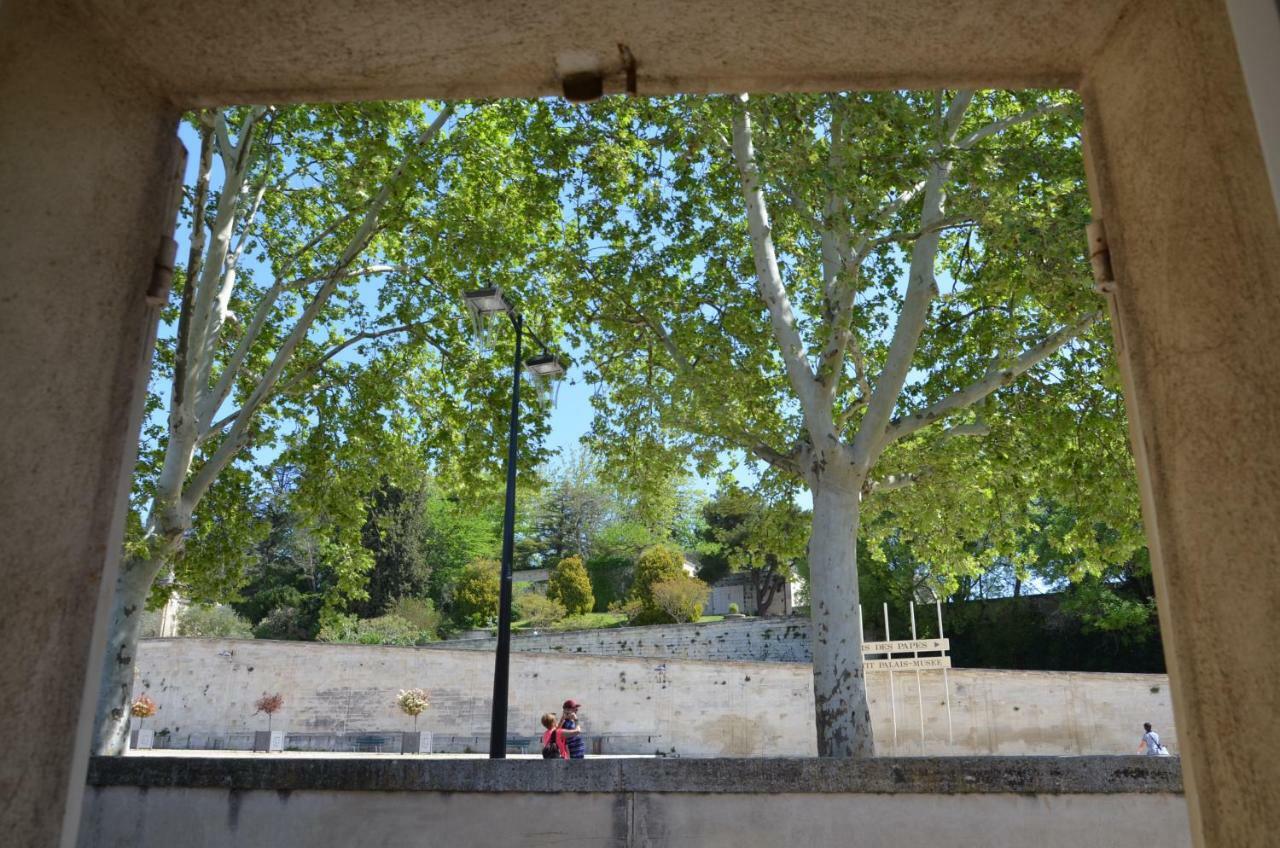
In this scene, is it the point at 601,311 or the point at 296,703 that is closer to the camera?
the point at 601,311

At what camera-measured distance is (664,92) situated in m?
2.61

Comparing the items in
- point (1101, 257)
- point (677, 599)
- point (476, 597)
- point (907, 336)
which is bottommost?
point (1101, 257)

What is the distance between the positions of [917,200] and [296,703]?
22.3 meters

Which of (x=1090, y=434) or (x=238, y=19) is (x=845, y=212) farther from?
(x=238, y=19)

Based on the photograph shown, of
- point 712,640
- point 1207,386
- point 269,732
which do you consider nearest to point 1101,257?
point 1207,386

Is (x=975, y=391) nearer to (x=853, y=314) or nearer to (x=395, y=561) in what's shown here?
(x=853, y=314)

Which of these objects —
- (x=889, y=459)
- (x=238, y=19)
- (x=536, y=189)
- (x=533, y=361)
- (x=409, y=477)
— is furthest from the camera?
(x=409, y=477)

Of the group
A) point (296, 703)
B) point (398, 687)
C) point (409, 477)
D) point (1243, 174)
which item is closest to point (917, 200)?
point (409, 477)

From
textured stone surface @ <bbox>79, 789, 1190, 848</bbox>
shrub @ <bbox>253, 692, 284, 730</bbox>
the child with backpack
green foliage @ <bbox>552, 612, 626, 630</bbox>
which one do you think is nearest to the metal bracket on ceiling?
textured stone surface @ <bbox>79, 789, 1190, 848</bbox>

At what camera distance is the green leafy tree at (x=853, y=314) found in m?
10.3

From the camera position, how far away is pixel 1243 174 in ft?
6.36

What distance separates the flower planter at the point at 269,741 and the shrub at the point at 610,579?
2235 centimetres

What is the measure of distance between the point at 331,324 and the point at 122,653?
22.7 feet

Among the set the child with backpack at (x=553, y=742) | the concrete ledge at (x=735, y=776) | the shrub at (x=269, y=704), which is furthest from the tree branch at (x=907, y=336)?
the shrub at (x=269, y=704)
